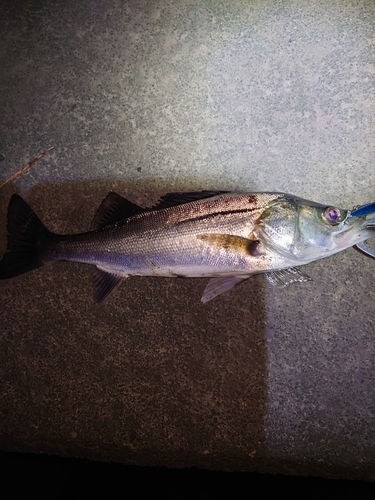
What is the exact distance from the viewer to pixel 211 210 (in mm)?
2314

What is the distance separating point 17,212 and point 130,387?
1572 mm

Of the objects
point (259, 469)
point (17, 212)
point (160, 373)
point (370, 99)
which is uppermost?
point (17, 212)

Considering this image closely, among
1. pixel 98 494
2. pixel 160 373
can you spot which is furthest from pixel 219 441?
pixel 98 494

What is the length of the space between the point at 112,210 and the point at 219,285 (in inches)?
37.5

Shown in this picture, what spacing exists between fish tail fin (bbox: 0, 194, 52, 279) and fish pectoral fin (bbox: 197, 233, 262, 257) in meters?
1.28

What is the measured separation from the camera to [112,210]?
2.63m

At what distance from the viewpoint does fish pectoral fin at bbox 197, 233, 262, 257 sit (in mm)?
2270

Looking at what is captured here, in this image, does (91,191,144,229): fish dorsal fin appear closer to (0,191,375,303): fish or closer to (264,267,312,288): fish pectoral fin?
(0,191,375,303): fish

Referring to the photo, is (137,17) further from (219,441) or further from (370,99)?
(219,441)

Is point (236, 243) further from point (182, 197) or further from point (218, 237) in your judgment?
point (182, 197)

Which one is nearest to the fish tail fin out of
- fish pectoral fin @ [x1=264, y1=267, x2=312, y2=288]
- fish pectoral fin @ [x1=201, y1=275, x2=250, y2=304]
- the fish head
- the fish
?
the fish

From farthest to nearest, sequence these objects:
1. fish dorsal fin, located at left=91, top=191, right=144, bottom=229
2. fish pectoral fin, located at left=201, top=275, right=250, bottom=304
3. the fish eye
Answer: fish dorsal fin, located at left=91, top=191, right=144, bottom=229 < fish pectoral fin, located at left=201, top=275, right=250, bottom=304 < the fish eye

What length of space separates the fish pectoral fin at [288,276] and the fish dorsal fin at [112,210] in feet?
3.59

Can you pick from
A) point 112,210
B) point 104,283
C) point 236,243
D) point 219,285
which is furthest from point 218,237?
point 104,283
